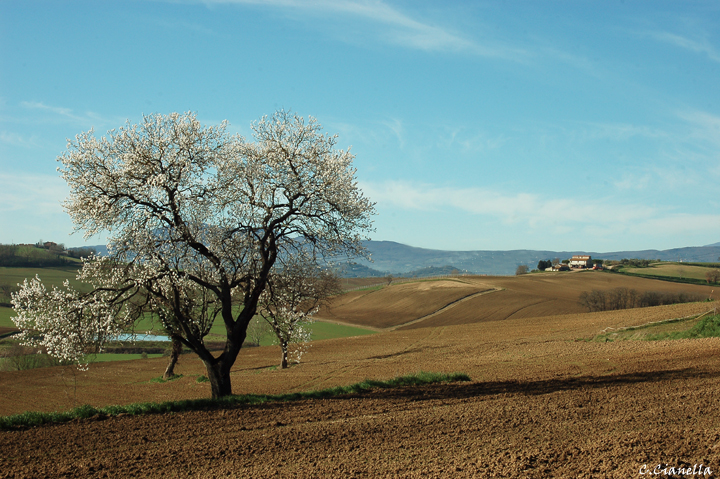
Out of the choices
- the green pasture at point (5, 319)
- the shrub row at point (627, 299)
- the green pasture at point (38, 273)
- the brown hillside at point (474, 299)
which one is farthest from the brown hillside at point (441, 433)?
the green pasture at point (38, 273)

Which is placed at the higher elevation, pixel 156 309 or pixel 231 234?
pixel 231 234

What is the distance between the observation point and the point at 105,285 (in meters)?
15.1

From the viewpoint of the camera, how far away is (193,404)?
13.4 m

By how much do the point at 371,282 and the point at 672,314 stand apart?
105648mm

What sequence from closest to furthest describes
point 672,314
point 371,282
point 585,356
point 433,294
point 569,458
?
point 569,458 → point 585,356 → point 672,314 → point 433,294 → point 371,282

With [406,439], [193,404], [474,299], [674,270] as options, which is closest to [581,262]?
[674,270]

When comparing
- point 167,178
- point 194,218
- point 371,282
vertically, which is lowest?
point 371,282

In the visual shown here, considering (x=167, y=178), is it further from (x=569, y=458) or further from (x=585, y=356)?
(x=585, y=356)

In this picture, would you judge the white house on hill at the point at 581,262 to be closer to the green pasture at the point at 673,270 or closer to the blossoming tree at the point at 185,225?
the green pasture at the point at 673,270

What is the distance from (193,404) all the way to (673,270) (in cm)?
12989

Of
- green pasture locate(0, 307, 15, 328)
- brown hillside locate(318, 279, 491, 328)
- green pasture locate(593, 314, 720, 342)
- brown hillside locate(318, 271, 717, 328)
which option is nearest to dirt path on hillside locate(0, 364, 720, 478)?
green pasture locate(593, 314, 720, 342)

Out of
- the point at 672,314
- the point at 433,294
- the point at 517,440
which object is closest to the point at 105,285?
the point at 517,440

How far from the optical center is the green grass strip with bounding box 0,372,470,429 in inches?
447

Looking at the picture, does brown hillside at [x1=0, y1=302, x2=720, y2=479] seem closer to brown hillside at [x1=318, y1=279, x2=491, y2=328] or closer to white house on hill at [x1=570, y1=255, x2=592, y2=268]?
brown hillside at [x1=318, y1=279, x2=491, y2=328]
